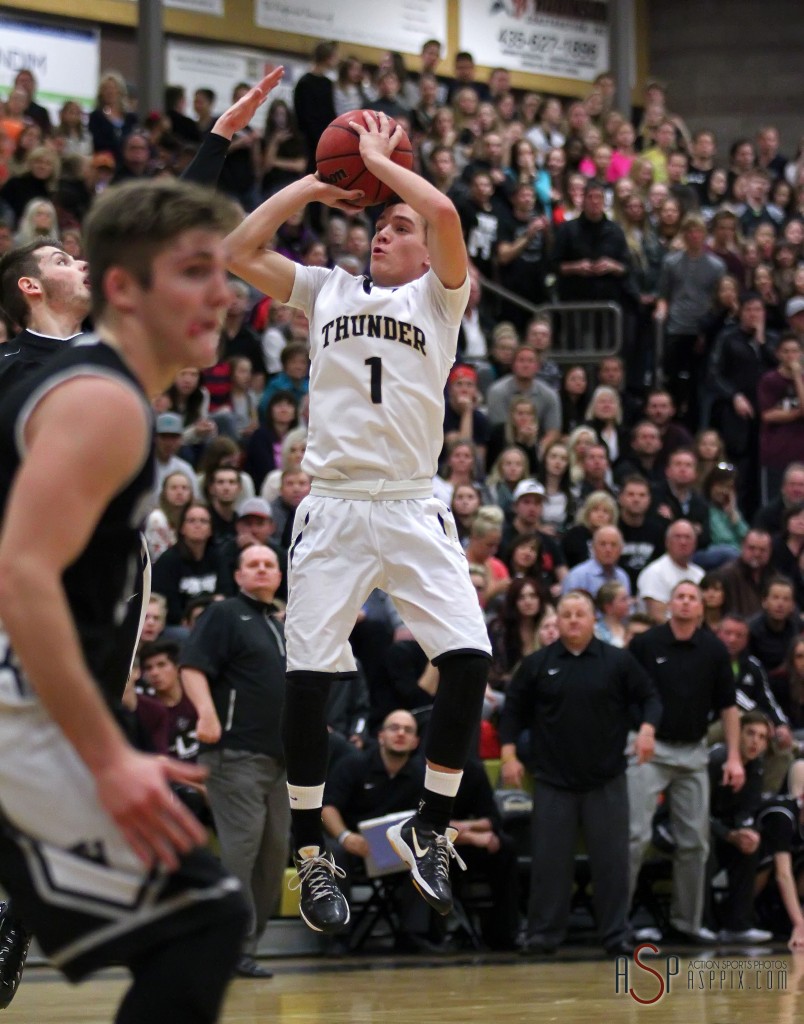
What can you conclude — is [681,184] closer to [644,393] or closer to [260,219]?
[644,393]

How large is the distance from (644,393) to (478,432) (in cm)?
357

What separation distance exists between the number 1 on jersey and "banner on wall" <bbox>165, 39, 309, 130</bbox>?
1499 centimetres

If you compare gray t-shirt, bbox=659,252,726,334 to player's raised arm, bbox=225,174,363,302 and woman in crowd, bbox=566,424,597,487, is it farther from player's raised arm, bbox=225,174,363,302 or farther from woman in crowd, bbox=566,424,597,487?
player's raised arm, bbox=225,174,363,302

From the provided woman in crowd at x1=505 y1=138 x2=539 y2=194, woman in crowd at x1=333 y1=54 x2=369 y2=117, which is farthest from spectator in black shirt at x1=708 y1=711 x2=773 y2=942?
woman in crowd at x1=333 y1=54 x2=369 y2=117

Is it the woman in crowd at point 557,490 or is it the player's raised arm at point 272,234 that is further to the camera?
A: the woman in crowd at point 557,490

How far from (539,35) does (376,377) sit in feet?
67.8

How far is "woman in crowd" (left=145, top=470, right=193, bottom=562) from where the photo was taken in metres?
11.6

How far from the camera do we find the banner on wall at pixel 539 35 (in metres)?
24.7

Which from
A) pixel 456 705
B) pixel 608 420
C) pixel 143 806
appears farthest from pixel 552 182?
pixel 143 806

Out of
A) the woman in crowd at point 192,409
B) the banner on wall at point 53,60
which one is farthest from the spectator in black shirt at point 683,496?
the banner on wall at point 53,60

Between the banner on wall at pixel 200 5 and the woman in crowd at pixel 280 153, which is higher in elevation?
the banner on wall at pixel 200 5

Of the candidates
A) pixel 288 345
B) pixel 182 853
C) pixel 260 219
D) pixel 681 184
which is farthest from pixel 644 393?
pixel 182 853

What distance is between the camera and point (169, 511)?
1198 centimetres

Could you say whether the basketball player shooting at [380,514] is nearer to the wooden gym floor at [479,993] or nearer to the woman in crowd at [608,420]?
the wooden gym floor at [479,993]
